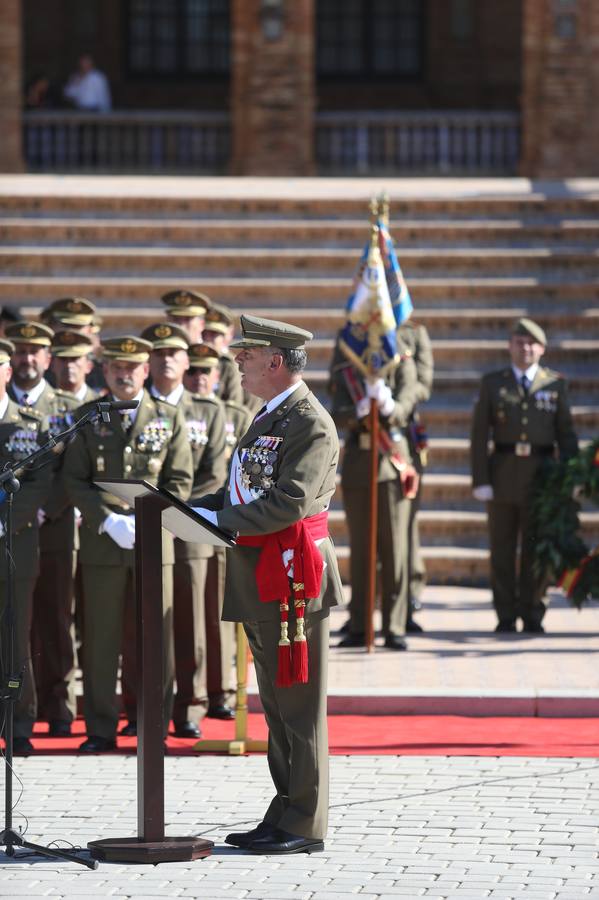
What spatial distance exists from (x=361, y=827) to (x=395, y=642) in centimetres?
404

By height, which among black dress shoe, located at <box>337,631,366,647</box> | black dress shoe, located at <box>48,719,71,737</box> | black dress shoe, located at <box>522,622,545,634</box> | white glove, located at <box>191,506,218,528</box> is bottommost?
black dress shoe, located at <box>522,622,545,634</box>

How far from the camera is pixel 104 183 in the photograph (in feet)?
65.9

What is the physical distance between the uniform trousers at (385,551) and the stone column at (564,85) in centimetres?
1054

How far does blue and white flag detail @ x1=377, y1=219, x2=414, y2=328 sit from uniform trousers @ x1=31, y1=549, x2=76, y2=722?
320cm

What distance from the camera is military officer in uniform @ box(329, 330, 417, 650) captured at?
11656mm

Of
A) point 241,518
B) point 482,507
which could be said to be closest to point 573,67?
point 482,507

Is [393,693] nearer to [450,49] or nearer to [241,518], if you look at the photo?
[241,518]

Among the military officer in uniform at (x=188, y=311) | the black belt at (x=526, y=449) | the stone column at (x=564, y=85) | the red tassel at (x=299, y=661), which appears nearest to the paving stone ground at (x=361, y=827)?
the red tassel at (x=299, y=661)

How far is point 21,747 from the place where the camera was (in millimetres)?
9188

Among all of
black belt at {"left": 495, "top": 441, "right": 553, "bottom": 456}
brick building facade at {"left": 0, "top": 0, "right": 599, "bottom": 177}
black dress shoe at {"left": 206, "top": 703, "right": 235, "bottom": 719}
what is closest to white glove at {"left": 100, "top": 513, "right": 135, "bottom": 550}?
black dress shoe at {"left": 206, "top": 703, "right": 235, "bottom": 719}

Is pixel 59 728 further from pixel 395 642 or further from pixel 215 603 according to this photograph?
pixel 395 642

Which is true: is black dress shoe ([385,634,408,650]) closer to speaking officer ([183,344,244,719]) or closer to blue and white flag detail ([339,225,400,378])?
speaking officer ([183,344,244,719])

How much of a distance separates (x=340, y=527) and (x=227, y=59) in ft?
43.5

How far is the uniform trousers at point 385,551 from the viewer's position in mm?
11602
